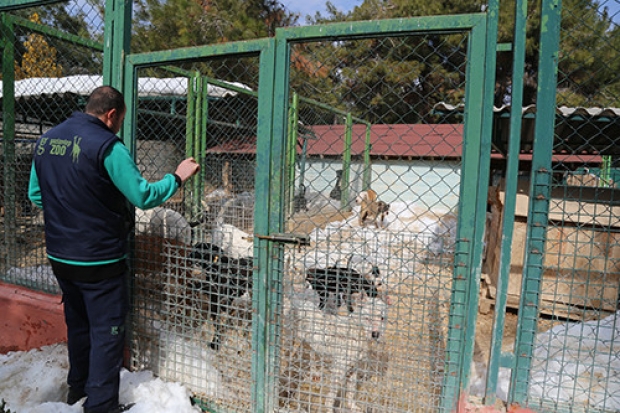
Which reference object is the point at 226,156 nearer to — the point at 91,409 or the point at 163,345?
the point at 163,345

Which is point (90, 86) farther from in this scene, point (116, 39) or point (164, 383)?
point (164, 383)

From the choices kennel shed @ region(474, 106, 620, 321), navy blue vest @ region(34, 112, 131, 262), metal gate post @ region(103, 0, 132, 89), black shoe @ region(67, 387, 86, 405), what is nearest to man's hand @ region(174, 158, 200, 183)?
navy blue vest @ region(34, 112, 131, 262)

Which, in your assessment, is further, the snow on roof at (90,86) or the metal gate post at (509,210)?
the snow on roof at (90,86)

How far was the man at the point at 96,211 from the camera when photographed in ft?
6.54

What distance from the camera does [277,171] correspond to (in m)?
2.16

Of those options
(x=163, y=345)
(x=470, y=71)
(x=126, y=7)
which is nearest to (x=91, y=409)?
(x=163, y=345)

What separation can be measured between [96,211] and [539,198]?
81.2 inches

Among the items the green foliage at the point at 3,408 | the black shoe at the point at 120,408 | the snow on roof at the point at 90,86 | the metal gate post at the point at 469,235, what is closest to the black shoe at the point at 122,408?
the black shoe at the point at 120,408

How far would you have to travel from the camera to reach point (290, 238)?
6.84 feet

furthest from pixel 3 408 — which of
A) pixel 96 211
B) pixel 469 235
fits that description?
pixel 469 235

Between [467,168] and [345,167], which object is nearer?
[467,168]

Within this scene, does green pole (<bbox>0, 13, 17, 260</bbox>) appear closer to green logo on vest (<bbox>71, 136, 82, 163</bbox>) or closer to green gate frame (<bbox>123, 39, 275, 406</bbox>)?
green logo on vest (<bbox>71, 136, 82, 163</bbox>)

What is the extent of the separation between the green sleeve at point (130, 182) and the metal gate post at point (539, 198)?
170 centimetres

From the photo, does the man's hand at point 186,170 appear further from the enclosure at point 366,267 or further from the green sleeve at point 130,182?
the enclosure at point 366,267
